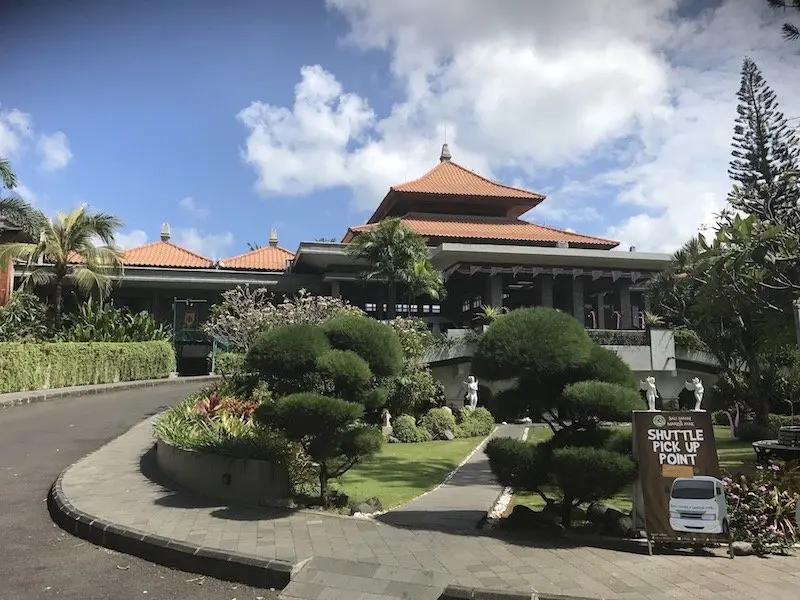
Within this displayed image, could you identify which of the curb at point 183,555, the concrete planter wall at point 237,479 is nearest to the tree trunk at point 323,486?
the concrete planter wall at point 237,479

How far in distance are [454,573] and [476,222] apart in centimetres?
2539

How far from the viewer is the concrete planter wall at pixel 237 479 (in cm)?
729

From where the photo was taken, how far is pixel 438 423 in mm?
16172

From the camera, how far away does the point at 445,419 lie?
16.4m

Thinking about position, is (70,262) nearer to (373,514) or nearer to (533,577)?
(373,514)

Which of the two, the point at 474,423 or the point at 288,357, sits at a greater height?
the point at 288,357

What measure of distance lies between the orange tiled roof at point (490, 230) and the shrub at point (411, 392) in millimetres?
10082

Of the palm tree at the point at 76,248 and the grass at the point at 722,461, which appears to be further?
the palm tree at the point at 76,248

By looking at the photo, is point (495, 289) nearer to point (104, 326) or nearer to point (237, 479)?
point (104, 326)

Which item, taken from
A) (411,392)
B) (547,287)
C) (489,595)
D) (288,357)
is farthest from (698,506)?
(547,287)

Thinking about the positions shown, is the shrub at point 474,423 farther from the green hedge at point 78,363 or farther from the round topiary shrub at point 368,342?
the green hedge at point 78,363

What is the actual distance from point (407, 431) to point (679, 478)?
401 inches

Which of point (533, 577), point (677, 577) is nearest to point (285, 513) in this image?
point (533, 577)

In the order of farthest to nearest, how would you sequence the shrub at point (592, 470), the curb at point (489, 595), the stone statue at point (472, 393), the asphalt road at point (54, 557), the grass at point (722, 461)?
1. the stone statue at point (472, 393)
2. the grass at point (722, 461)
3. the shrub at point (592, 470)
4. the asphalt road at point (54, 557)
5. the curb at point (489, 595)
